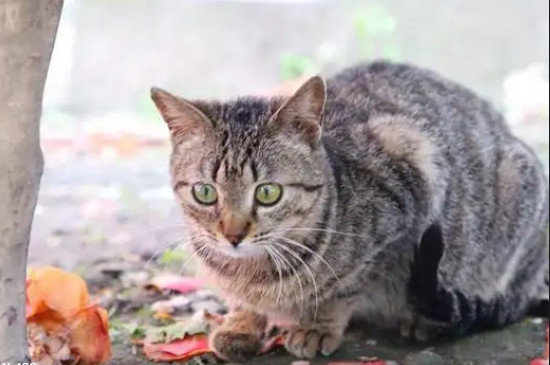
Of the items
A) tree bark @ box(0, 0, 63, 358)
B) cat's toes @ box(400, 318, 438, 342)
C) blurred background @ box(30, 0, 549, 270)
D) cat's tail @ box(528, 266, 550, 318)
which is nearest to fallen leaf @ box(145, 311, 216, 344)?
cat's toes @ box(400, 318, 438, 342)

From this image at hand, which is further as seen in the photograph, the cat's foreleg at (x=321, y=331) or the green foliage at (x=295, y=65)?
the green foliage at (x=295, y=65)

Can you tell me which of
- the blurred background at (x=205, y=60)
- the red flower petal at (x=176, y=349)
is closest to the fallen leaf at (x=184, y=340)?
the red flower petal at (x=176, y=349)

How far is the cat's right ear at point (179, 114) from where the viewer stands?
5.61ft

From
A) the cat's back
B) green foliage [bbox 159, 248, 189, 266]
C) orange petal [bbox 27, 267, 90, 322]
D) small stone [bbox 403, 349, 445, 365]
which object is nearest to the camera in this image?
orange petal [bbox 27, 267, 90, 322]

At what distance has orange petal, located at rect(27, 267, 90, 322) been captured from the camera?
1.58m

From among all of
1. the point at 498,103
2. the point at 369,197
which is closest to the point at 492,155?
the point at 369,197

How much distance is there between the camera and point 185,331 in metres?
1.95

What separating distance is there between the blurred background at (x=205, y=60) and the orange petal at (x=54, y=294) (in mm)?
1409

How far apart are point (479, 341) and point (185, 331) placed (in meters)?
0.64

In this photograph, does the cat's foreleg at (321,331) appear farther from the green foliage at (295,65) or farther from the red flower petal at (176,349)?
the green foliage at (295,65)

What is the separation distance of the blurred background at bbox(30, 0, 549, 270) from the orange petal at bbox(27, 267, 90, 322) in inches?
55.5

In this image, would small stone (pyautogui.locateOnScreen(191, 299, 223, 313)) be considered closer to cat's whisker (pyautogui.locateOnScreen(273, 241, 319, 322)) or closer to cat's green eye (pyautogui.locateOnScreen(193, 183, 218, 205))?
cat's whisker (pyautogui.locateOnScreen(273, 241, 319, 322))

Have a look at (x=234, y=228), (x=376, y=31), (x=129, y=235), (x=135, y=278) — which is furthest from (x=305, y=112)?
(x=376, y=31)

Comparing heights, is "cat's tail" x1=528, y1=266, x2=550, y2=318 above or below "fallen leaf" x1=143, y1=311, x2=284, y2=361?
above
